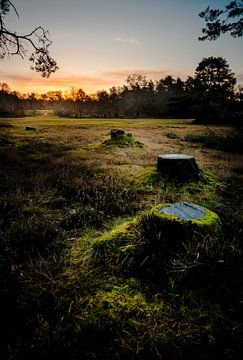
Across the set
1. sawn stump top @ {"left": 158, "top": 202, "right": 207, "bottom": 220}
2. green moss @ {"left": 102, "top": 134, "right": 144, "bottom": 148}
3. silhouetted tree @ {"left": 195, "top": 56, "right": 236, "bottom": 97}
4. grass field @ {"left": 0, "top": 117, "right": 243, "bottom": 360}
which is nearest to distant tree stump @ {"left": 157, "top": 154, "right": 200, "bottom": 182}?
grass field @ {"left": 0, "top": 117, "right": 243, "bottom": 360}

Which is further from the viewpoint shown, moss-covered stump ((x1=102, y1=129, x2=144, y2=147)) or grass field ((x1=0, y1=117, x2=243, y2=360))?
moss-covered stump ((x1=102, y1=129, x2=144, y2=147))

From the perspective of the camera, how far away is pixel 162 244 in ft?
9.77

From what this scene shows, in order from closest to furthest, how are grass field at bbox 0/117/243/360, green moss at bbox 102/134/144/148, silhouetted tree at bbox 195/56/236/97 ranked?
grass field at bbox 0/117/243/360, green moss at bbox 102/134/144/148, silhouetted tree at bbox 195/56/236/97

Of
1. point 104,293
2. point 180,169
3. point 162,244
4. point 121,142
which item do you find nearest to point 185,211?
point 162,244

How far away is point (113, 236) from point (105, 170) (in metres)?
4.54

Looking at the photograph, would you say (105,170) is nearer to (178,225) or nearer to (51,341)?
(178,225)

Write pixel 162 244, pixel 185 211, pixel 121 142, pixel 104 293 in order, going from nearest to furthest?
1. pixel 104 293
2. pixel 162 244
3. pixel 185 211
4. pixel 121 142

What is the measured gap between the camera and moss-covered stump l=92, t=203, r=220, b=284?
2.72 meters

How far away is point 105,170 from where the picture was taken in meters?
7.69

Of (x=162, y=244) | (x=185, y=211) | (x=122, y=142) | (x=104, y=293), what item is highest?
(x=122, y=142)

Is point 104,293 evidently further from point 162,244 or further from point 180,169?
point 180,169

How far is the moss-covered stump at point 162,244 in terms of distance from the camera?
272cm

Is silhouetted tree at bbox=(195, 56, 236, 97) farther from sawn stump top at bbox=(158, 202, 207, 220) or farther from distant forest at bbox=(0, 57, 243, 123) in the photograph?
sawn stump top at bbox=(158, 202, 207, 220)

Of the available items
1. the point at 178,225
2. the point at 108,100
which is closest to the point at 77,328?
the point at 178,225
